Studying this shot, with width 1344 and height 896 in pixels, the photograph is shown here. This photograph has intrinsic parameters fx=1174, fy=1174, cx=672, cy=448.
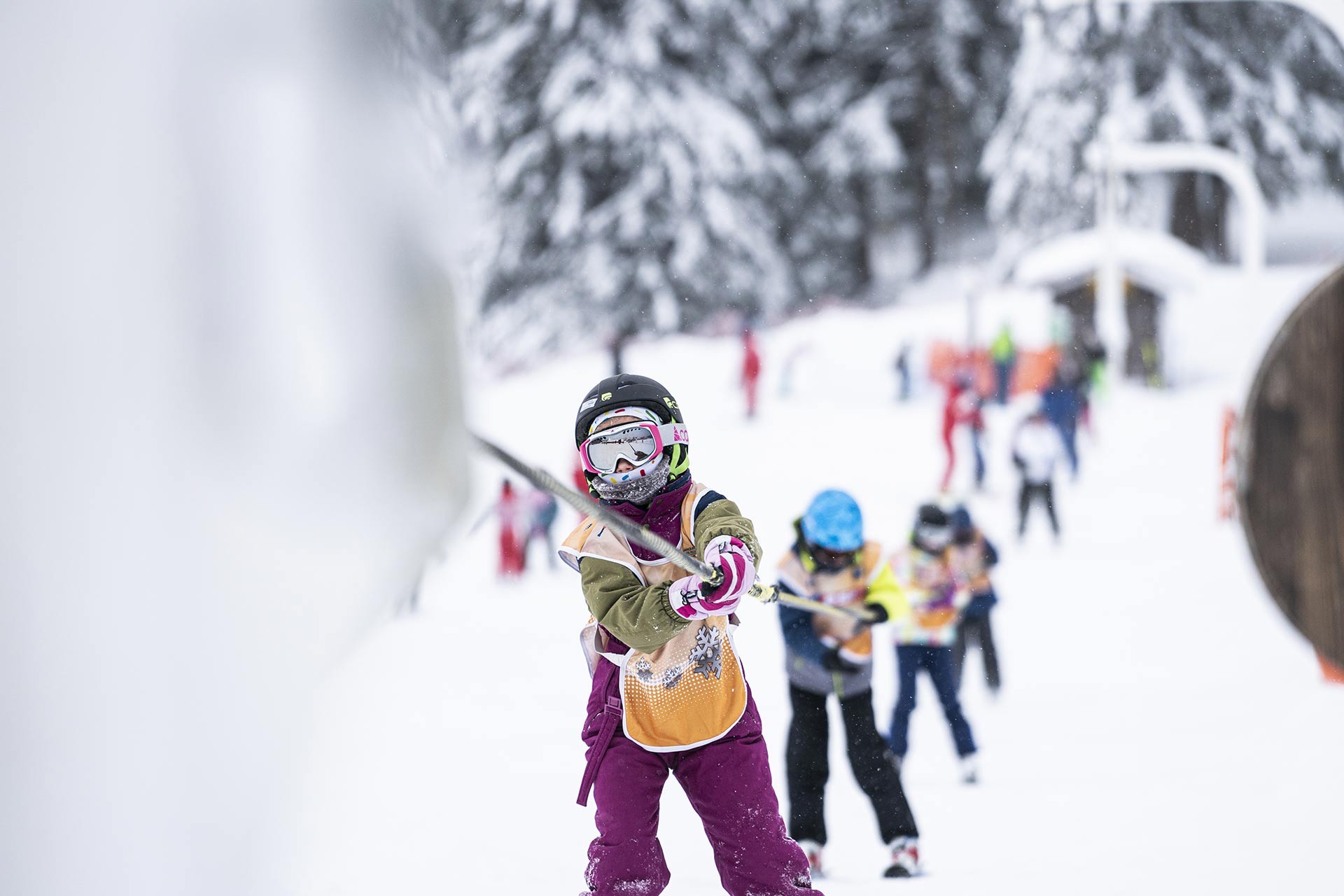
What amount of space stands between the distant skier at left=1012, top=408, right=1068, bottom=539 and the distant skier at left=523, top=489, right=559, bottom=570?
2.84m

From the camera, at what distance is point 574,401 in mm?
5582

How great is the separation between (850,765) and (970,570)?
1460 mm

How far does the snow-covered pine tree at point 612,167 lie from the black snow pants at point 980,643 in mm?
2524

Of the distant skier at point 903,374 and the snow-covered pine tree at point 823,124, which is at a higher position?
the snow-covered pine tree at point 823,124

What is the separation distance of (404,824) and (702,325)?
14.5 feet

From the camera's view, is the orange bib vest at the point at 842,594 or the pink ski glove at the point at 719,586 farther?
the orange bib vest at the point at 842,594

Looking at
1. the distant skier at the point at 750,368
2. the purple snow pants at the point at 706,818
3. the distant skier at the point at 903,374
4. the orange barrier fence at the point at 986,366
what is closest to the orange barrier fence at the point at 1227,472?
A: the orange barrier fence at the point at 986,366

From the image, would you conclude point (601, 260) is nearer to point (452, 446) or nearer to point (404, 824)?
point (404, 824)

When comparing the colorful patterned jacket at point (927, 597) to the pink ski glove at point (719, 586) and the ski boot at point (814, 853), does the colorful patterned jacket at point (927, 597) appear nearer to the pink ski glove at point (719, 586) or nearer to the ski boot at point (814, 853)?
the ski boot at point (814, 853)

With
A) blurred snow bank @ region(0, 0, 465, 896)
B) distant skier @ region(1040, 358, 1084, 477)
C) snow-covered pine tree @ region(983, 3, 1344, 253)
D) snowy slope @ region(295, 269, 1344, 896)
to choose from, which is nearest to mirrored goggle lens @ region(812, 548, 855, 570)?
snowy slope @ region(295, 269, 1344, 896)

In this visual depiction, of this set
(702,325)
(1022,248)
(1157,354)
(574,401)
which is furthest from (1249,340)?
(574,401)

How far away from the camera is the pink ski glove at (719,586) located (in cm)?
183

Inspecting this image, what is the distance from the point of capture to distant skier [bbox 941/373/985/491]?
25.6ft

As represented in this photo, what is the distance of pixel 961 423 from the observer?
7824 mm
